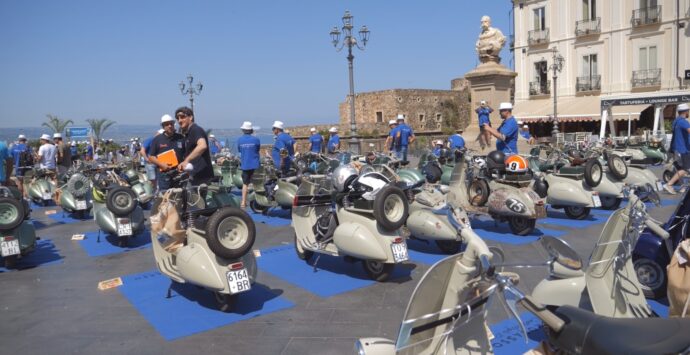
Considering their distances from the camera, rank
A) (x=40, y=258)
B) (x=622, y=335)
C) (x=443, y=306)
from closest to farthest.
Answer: (x=622, y=335)
(x=443, y=306)
(x=40, y=258)

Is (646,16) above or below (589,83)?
above

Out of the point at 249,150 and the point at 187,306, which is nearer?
the point at 187,306

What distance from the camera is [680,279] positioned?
2.95 metres

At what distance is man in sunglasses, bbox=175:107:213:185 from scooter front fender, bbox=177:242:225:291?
94 centimetres

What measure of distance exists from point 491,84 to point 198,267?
12.2 meters

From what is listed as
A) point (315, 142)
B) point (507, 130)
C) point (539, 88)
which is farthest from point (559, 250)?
point (539, 88)

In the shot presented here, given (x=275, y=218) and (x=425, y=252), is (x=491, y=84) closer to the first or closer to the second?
(x=275, y=218)

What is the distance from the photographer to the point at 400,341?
7.02 ft

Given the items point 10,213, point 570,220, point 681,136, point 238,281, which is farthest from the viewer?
point 681,136

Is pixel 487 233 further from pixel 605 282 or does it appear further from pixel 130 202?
pixel 130 202

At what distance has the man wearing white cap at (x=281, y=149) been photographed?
9.60m

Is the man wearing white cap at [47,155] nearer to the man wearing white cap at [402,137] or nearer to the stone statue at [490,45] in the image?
the man wearing white cap at [402,137]

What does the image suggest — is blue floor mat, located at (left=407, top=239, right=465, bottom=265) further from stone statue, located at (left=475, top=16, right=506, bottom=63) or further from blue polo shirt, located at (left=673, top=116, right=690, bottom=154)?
stone statue, located at (left=475, top=16, right=506, bottom=63)

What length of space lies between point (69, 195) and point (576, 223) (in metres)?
8.65
